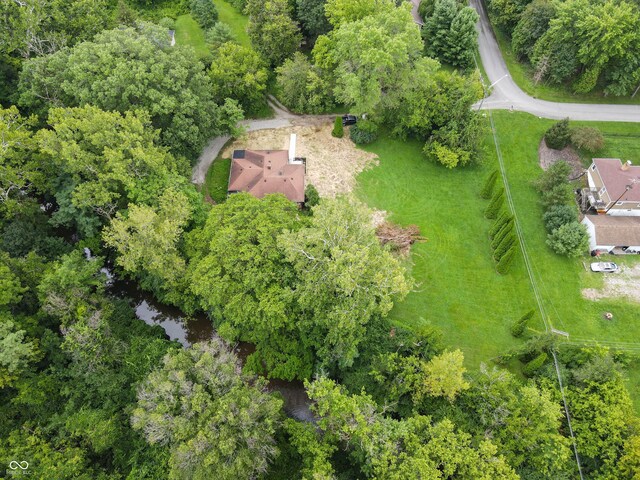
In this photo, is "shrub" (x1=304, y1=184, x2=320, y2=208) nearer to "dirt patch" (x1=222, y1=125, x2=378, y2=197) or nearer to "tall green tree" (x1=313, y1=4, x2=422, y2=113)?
"dirt patch" (x1=222, y1=125, x2=378, y2=197)

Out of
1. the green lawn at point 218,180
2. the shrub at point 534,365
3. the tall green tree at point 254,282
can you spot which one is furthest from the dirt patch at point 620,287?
the green lawn at point 218,180

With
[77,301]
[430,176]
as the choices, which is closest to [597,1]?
[430,176]

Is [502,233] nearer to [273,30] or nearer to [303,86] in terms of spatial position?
[303,86]

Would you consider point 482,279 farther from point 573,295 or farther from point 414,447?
point 414,447

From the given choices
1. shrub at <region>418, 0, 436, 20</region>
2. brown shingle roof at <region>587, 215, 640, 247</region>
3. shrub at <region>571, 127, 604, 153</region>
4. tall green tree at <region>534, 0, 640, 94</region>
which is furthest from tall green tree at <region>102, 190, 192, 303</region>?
tall green tree at <region>534, 0, 640, 94</region>

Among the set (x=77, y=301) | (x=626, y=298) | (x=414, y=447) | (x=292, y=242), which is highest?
(x=292, y=242)

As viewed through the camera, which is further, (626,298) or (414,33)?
(414,33)

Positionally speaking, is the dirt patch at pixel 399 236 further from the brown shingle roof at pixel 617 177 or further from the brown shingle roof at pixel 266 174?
the brown shingle roof at pixel 617 177
